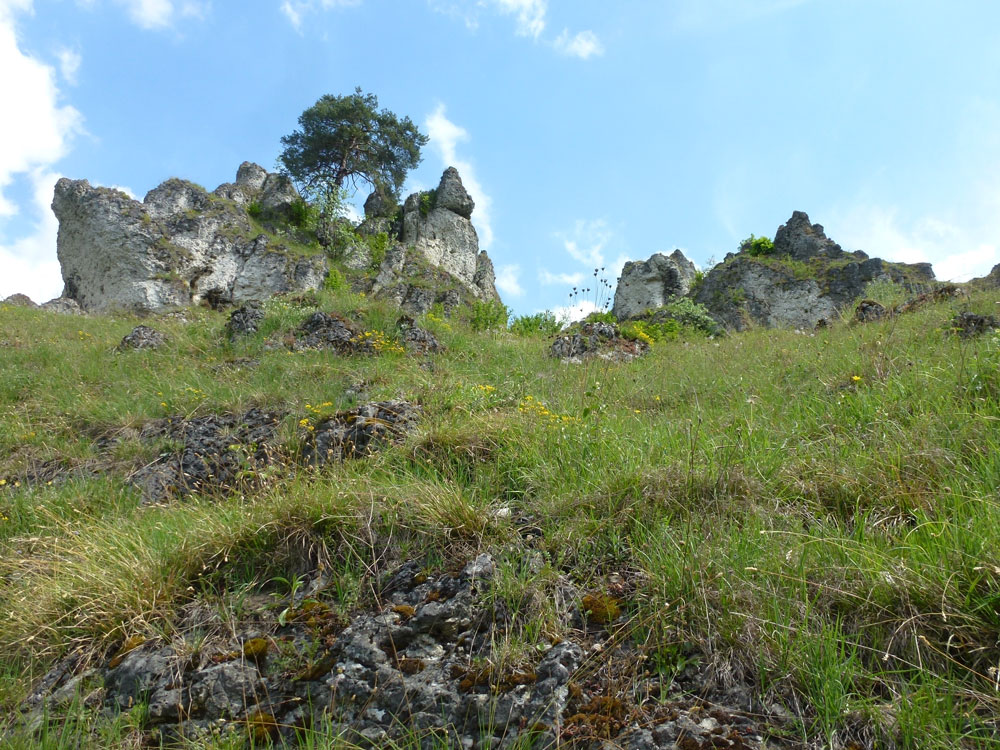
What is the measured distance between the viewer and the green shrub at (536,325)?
11406 mm

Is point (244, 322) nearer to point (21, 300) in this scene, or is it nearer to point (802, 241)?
point (21, 300)

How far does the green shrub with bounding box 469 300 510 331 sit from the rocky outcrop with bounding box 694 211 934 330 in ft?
22.5

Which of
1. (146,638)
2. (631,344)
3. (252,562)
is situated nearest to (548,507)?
(252,562)

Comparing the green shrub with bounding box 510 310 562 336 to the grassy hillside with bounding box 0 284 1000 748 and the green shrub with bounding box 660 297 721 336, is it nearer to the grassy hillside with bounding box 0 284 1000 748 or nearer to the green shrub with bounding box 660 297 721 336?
the green shrub with bounding box 660 297 721 336

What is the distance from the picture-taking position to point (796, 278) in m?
17.0

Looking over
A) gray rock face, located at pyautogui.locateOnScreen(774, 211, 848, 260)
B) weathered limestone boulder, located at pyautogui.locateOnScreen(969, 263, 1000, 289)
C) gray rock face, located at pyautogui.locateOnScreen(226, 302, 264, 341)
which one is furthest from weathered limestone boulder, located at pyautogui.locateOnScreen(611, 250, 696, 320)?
gray rock face, located at pyautogui.locateOnScreen(226, 302, 264, 341)

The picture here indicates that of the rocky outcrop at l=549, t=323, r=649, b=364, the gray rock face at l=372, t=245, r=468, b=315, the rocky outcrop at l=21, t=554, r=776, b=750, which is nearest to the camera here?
the rocky outcrop at l=21, t=554, r=776, b=750

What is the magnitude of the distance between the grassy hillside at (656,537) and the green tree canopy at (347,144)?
83.9 feet

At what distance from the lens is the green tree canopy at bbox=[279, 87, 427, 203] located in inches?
1092

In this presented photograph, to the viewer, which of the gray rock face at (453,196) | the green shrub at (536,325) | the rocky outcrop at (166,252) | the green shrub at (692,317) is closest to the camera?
the green shrub at (536,325)

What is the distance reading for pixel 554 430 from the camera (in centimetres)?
373

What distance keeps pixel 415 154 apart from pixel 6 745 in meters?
31.1

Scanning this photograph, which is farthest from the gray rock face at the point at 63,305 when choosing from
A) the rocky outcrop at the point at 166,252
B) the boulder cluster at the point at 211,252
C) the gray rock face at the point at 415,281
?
the gray rock face at the point at 415,281

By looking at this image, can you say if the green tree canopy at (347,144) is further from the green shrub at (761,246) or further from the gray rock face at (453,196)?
the green shrub at (761,246)
